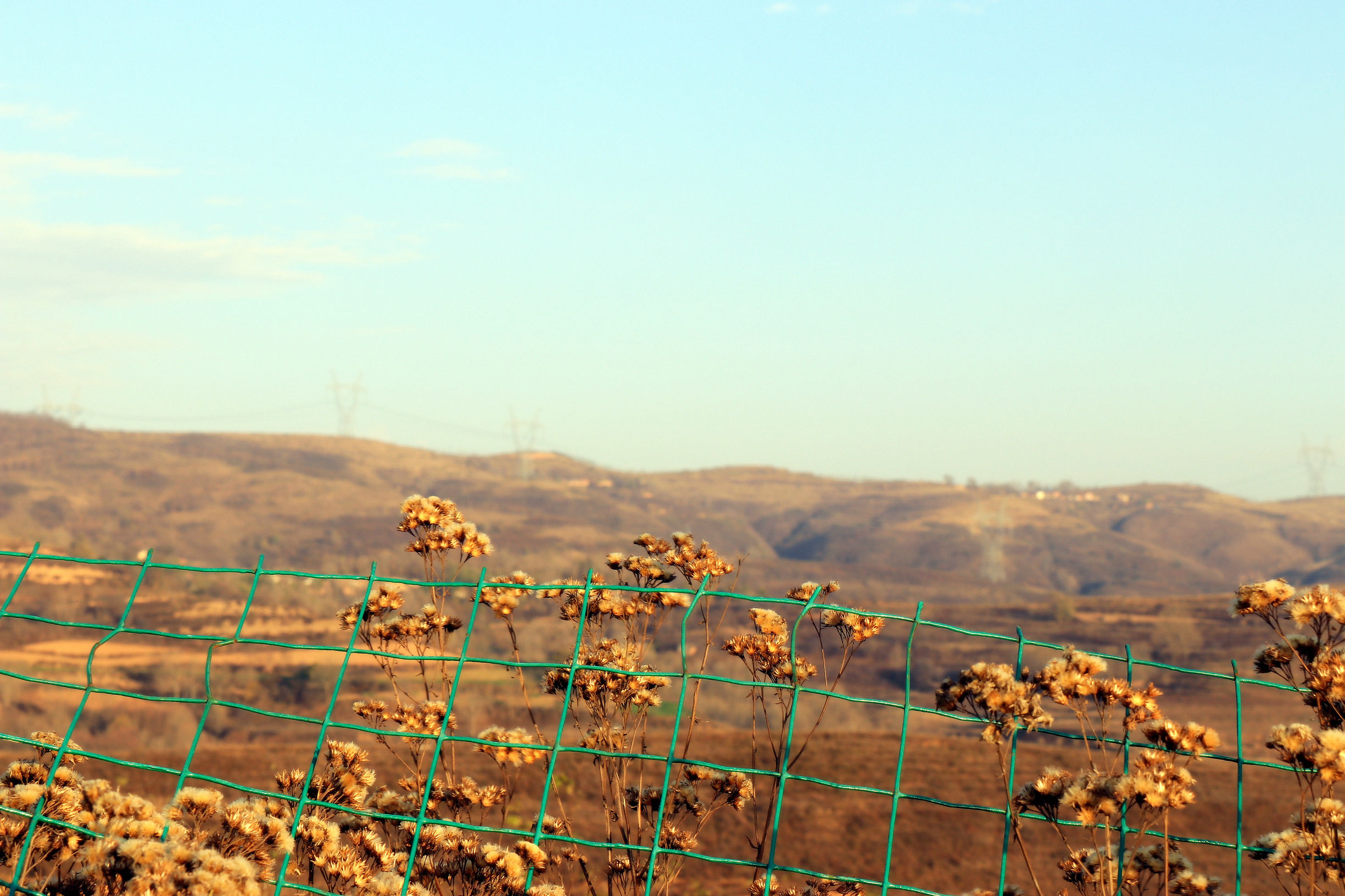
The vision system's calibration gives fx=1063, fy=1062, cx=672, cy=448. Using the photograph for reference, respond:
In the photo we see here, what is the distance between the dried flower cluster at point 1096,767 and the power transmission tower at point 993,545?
151 metres

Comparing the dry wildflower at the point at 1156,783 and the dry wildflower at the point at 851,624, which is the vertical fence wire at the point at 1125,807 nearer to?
the dry wildflower at the point at 1156,783

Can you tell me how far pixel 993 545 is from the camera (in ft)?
552

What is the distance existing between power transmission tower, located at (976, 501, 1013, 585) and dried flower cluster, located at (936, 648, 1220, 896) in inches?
5962

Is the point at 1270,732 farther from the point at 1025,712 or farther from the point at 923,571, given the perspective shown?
the point at 923,571

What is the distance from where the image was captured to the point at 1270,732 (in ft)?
13.7

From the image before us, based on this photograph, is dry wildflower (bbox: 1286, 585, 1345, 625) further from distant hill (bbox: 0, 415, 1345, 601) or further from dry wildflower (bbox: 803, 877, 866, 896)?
distant hill (bbox: 0, 415, 1345, 601)

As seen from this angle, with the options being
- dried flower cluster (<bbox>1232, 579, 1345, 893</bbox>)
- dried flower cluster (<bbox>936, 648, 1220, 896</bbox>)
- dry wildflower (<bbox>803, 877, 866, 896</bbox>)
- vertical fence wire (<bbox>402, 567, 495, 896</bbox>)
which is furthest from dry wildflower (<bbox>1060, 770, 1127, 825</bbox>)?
vertical fence wire (<bbox>402, 567, 495, 896</bbox>)

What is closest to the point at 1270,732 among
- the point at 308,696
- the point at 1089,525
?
the point at 308,696

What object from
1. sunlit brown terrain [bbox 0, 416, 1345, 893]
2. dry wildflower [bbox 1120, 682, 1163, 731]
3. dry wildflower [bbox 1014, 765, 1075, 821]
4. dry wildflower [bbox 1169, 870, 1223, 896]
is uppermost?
dry wildflower [bbox 1120, 682, 1163, 731]

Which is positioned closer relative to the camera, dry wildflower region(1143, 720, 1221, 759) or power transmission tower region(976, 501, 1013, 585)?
dry wildflower region(1143, 720, 1221, 759)

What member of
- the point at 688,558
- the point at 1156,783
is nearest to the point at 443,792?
the point at 688,558

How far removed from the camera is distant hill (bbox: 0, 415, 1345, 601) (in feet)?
406

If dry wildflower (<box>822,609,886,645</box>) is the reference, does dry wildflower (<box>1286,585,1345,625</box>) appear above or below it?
above

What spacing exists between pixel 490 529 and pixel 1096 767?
468 feet
